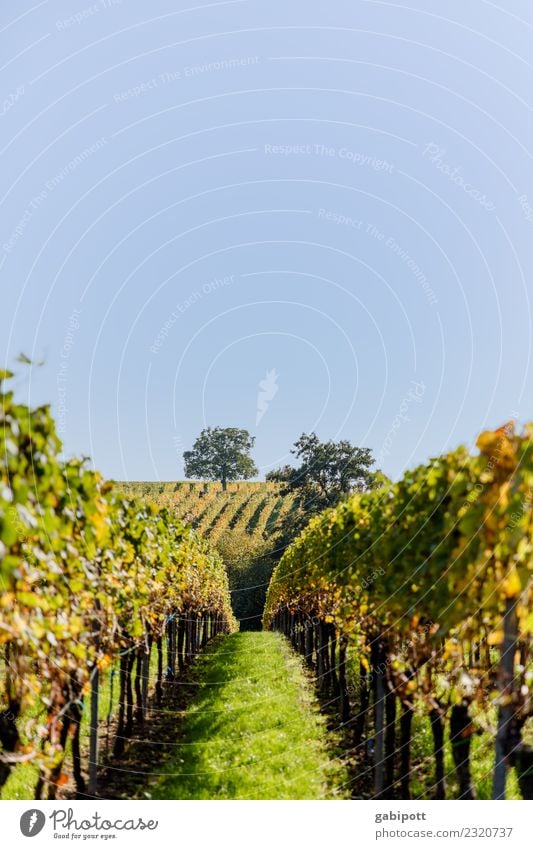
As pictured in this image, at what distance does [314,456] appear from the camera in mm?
69688

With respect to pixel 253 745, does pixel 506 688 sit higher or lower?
higher

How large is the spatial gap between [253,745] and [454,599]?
23.9ft

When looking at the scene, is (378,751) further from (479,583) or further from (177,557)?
(177,557)

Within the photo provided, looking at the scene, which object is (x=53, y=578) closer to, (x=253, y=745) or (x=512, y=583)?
(x=512, y=583)

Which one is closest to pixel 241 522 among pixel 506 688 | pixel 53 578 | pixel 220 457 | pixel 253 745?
pixel 220 457

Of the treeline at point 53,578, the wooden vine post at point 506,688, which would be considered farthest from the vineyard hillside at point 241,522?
the wooden vine post at point 506,688

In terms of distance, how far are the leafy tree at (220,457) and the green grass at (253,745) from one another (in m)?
69.4

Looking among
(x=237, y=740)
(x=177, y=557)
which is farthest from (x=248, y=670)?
(x=237, y=740)

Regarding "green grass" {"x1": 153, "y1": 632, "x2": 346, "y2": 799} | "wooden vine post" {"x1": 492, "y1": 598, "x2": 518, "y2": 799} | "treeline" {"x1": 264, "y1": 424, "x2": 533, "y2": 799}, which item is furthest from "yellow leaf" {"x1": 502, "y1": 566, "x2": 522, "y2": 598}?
"green grass" {"x1": 153, "y1": 632, "x2": 346, "y2": 799}

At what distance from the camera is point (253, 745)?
479 inches

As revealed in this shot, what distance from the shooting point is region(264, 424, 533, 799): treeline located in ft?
19.6

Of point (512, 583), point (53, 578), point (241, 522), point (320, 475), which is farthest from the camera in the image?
point (241, 522)

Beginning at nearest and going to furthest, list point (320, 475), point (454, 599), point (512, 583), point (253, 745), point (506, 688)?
point (512, 583), point (506, 688), point (454, 599), point (253, 745), point (320, 475)

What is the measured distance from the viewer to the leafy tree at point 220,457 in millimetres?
91188
